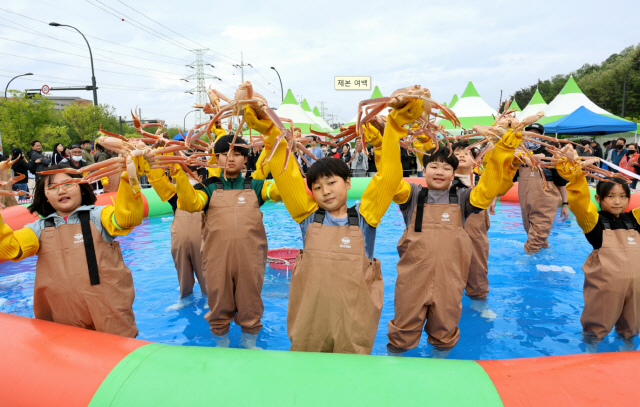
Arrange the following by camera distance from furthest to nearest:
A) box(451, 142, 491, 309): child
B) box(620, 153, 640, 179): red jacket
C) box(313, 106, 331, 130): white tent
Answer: box(313, 106, 331, 130): white tent < box(620, 153, 640, 179): red jacket < box(451, 142, 491, 309): child

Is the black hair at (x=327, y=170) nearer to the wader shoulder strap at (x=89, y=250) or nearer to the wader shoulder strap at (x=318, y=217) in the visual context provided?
the wader shoulder strap at (x=318, y=217)

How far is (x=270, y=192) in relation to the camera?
3166mm

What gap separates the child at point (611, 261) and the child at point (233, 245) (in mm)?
2300

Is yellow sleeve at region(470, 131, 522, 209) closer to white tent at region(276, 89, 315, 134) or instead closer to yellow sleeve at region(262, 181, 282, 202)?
yellow sleeve at region(262, 181, 282, 202)

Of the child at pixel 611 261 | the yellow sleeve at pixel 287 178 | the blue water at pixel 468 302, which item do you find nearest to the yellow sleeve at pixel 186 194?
the yellow sleeve at pixel 287 178

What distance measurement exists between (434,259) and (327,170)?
1.07 metres

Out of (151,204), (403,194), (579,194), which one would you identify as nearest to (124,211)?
(403,194)

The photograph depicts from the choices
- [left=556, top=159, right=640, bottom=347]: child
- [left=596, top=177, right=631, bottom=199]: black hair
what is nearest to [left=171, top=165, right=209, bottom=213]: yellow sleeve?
[left=556, top=159, right=640, bottom=347]: child

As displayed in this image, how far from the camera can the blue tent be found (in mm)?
13312

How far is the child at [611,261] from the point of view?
2.75 metres

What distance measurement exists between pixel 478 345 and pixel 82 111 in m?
34.7

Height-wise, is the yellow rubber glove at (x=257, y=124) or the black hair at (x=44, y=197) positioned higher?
the yellow rubber glove at (x=257, y=124)

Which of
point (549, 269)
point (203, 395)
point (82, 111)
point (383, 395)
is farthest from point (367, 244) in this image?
point (82, 111)

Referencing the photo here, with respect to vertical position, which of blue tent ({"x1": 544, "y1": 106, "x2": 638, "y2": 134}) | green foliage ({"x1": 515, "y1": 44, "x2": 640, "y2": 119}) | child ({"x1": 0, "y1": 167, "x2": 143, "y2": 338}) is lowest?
child ({"x1": 0, "y1": 167, "x2": 143, "y2": 338})
